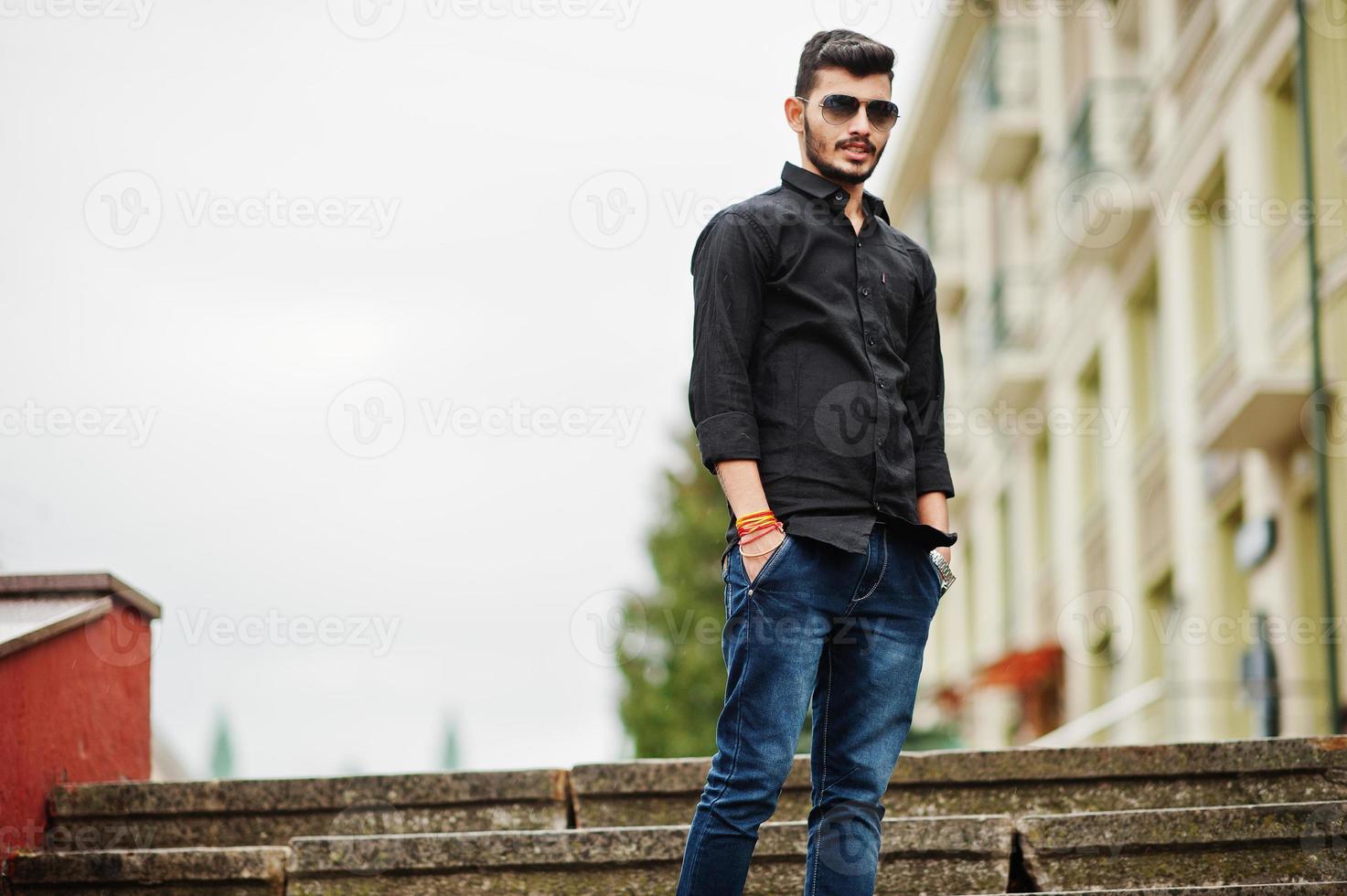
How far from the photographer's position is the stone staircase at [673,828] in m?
5.20

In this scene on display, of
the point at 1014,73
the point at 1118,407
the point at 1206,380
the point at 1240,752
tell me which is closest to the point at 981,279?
the point at 1014,73

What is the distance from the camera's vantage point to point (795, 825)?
17.5 ft

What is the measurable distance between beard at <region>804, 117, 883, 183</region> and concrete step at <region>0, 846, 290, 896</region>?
8.58 ft

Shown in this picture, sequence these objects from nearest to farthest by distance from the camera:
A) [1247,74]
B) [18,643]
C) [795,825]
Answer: [795,825], [18,643], [1247,74]

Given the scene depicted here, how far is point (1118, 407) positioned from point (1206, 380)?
405 cm

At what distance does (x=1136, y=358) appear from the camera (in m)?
20.9

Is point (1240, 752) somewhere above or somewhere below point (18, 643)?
below

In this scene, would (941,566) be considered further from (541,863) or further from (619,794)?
(619,794)

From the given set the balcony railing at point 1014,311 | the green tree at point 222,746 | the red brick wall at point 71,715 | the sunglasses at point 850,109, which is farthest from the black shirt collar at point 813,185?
the green tree at point 222,746

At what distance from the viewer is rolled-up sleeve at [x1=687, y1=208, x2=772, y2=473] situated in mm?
3947

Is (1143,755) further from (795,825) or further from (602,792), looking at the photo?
(602,792)

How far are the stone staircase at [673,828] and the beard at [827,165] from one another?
202 cm

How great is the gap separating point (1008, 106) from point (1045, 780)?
21.3 m

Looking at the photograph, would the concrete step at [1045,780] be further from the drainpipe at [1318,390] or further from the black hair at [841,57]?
the drainpipe at [1318,390]
